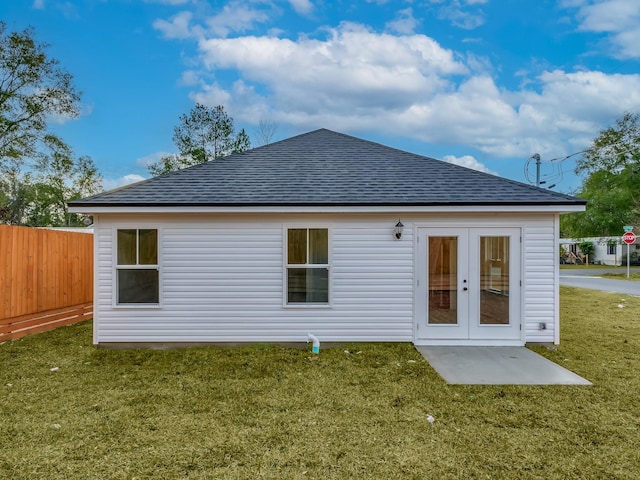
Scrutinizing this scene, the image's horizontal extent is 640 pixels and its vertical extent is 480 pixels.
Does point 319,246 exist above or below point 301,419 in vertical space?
above

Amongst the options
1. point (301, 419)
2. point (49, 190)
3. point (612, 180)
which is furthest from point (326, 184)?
point (612, 180)

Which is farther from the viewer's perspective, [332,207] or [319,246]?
[319,246]

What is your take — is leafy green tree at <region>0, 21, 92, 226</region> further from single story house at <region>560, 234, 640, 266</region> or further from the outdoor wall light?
single story house at <region>560, 234, 640, 266</region>

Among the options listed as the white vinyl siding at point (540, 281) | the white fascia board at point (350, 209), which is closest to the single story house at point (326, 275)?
the white vinyl siding at point (540, 281)

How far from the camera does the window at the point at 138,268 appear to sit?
20.9ft

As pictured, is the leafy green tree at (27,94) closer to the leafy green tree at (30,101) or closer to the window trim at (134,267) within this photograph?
the leafy green tree at (30,101)

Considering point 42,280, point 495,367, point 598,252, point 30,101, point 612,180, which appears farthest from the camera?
point 598,252

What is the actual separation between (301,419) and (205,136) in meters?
19.6

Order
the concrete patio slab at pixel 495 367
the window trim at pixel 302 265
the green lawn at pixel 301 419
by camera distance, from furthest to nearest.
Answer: the window trim at pixel 302 265 < the concrete patio slab at pixel 495 367 < the green lawn at pixel 301 419

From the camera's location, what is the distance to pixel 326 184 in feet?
22.6

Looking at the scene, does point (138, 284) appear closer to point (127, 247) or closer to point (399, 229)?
point (127, 247)

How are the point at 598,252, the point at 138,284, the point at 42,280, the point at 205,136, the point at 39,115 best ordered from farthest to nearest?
the point at 598,252
the point at 205,136
the point at 39,115
the point at 42,280
the point at 138,284

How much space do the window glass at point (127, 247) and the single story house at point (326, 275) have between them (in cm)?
2

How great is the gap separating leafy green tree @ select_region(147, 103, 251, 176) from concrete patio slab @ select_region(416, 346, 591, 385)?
1736cm
